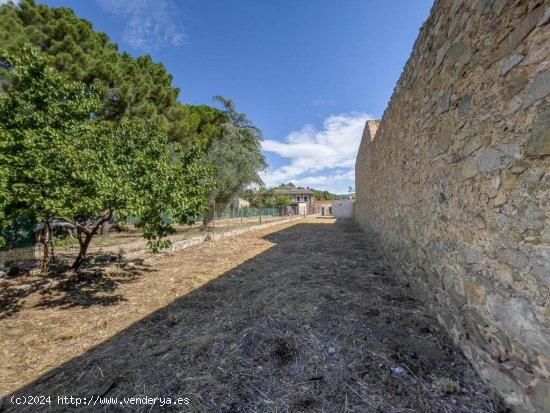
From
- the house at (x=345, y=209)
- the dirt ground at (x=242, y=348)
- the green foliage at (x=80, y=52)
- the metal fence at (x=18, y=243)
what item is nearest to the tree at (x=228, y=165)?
the green foliage at (x=80, y=52)

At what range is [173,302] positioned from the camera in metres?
3.73

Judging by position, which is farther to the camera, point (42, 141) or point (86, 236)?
point (86, 236)

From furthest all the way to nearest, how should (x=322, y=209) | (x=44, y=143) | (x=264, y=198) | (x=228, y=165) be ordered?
(x=322, y=209)
(x=264, y=198)
(x=228, y=165)
(x=44, y=143)

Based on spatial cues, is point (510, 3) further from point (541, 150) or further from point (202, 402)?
point (202, 402)

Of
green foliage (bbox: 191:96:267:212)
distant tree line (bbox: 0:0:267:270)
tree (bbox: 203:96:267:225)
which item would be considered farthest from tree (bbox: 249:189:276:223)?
distant tree line (bbox: 0:0:267:270)

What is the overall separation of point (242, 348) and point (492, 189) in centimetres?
262

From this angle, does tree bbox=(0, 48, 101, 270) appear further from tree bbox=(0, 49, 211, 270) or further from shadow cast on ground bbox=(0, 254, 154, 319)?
shadow cast on ground bbox=(0, 254, 154, 319)

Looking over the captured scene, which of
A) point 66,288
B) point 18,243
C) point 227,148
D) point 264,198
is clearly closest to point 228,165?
point 227,148

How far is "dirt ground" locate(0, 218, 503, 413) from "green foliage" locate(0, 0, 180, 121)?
835 centimetres

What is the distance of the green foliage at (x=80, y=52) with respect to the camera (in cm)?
931

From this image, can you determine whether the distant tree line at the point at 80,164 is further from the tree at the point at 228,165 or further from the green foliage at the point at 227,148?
the tree at the point at 228,165

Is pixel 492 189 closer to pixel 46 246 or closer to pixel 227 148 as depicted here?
pixel 46 246

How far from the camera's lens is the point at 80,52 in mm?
9781

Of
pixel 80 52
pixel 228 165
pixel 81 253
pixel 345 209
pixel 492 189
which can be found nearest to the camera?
pixel 492 189
